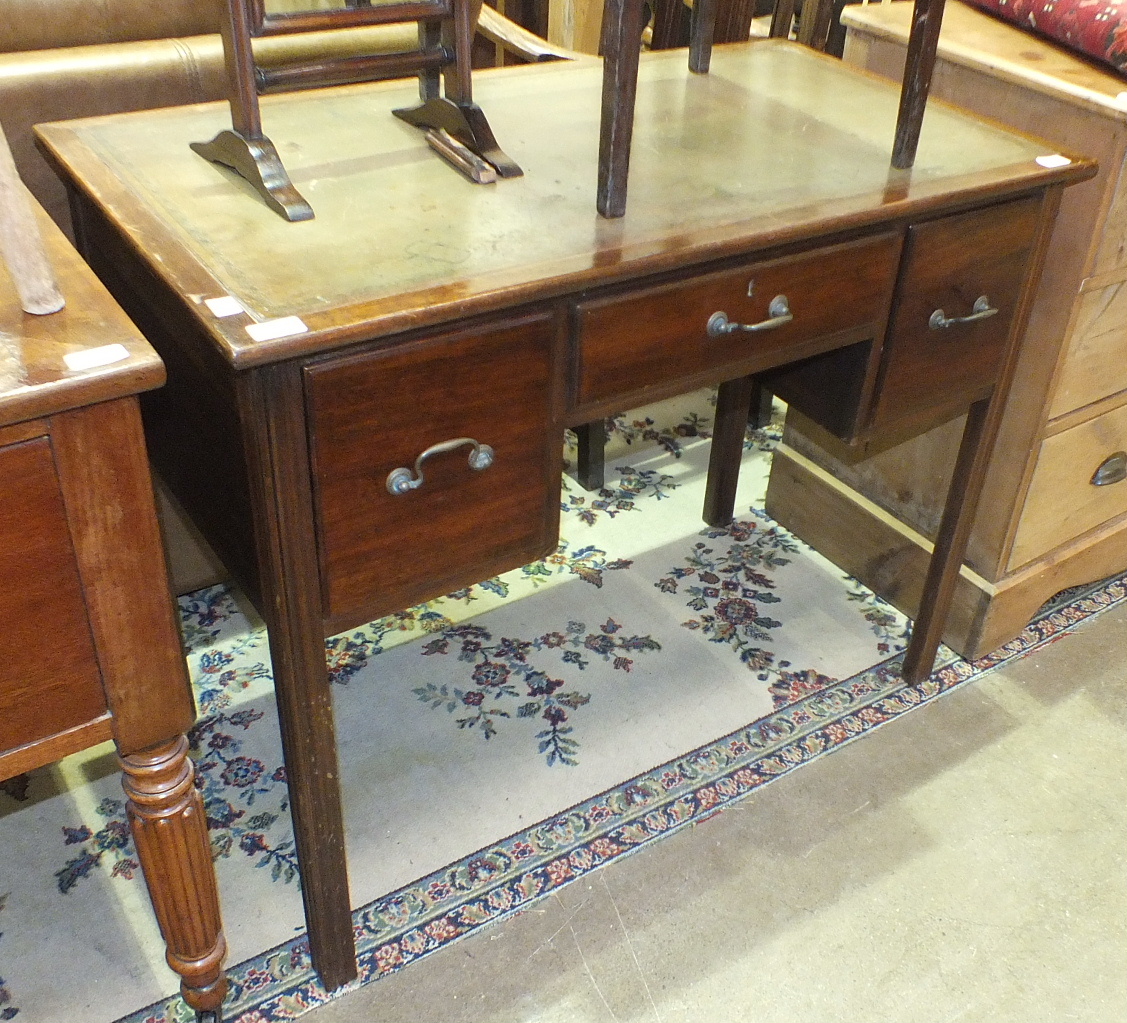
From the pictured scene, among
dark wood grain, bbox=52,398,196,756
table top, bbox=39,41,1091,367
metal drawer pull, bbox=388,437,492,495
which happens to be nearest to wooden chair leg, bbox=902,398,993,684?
table top, bbox=39,41,1091,367

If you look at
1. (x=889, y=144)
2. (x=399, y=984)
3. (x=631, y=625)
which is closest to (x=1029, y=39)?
(x=889, y=144)

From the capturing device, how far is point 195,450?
1.12 metres

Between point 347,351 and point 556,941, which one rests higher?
point 347,351

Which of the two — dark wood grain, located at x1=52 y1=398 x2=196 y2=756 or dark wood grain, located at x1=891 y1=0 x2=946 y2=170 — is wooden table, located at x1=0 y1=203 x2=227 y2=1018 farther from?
dark wood grain, located at x1=891 y1=0 x2=946 y2=170

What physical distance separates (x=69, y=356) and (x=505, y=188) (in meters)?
0.51

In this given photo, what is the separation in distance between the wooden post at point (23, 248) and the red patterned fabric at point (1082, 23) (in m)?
1.28

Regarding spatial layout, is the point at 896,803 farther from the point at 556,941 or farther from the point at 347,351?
the point at 347,351

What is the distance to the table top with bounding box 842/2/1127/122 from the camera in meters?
1.38

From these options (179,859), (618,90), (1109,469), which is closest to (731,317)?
(618,90)

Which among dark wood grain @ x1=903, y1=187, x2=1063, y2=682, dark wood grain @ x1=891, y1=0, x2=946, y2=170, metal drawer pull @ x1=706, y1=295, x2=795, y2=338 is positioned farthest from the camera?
dark wood grain @ x1=903, y1=187, x2=1063, y2=682

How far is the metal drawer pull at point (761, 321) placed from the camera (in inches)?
43.8

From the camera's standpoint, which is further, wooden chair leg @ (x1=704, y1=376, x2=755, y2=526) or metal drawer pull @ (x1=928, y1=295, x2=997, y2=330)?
wooden chair leg @ (x1=704, y1=376, x2=755, y2=526)

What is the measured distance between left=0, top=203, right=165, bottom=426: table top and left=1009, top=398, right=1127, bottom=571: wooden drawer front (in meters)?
1.26

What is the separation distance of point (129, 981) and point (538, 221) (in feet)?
3.09
